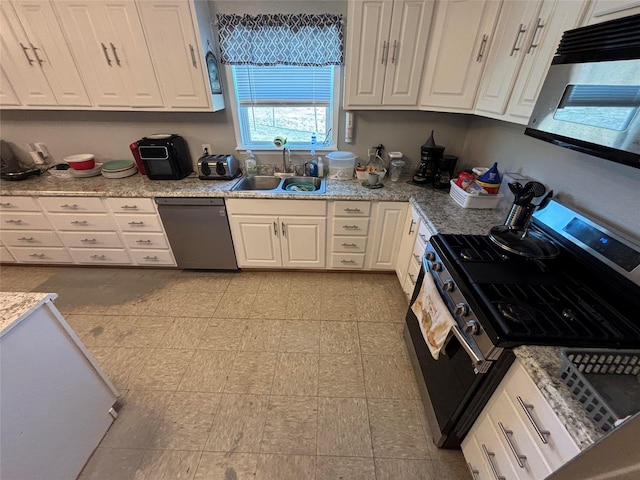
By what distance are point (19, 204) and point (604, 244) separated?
158 inches

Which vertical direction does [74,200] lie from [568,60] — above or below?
below

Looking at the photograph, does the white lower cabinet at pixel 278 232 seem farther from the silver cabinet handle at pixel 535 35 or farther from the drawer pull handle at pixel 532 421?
the drawer pull handle at pixel 532 421

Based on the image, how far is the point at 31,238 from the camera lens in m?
2.48

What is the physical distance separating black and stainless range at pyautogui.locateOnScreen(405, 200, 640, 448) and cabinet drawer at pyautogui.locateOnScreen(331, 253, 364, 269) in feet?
3.42

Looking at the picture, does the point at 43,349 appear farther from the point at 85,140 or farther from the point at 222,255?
the point at 85,140

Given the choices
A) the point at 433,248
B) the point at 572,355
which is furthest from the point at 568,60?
the point at 572,355

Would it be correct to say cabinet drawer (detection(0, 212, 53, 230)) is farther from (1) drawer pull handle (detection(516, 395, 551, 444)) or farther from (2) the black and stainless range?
(1) drawer pull handle (detection(516, 395, 551, 444))

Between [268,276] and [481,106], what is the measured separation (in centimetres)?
222

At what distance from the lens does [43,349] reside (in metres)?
1.13

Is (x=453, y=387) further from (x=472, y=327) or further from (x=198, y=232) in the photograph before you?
(x=198, y=232)

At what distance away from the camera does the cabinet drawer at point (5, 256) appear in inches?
101

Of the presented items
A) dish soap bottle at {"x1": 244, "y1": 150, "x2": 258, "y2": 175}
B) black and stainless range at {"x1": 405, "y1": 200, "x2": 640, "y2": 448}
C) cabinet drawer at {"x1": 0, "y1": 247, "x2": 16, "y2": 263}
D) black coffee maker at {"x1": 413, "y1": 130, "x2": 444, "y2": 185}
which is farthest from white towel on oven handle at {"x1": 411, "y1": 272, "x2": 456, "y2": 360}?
cabinet drawer at {"x1": 0, "y1": 247, "x2": 16, "y2": 263}

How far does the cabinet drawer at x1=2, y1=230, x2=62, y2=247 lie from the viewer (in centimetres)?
245

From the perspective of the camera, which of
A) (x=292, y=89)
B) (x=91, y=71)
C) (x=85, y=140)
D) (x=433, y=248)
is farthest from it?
(x=85, y=140)
